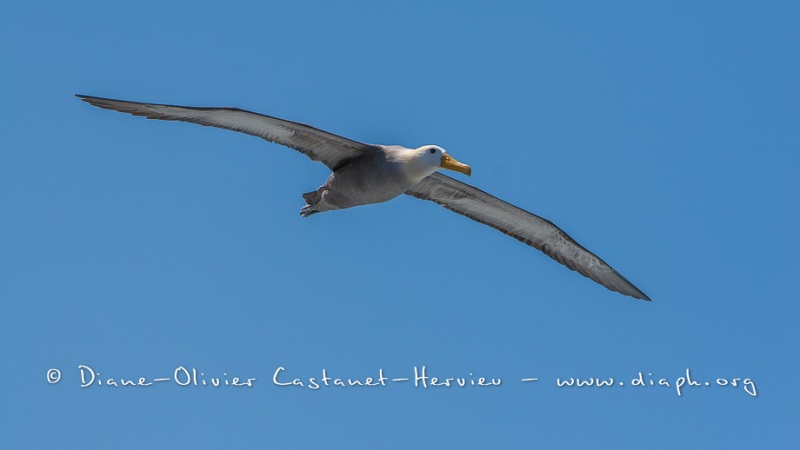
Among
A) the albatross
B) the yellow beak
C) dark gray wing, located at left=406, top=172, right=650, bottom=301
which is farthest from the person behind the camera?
dark gray wing, located at left=406, top=172, right=650, bottom=301

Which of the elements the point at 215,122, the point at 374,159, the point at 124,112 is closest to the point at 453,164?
the point at 374,159

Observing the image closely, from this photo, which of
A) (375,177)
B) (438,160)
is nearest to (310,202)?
(375,177)

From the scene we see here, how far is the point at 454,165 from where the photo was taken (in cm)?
1702

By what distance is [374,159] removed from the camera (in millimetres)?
16953

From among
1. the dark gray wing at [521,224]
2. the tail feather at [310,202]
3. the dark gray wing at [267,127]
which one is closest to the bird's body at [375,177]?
the tail feather at [310,202]

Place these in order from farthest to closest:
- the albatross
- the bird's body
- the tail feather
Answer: the tail feather, the bird's body, the albatross

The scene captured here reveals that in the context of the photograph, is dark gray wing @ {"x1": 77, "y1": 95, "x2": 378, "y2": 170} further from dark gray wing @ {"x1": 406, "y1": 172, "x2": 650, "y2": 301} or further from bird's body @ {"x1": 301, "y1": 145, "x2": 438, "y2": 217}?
dark gray wing @ {"x1": 406, "y1": 172, "x2": 650, "y2": 301}

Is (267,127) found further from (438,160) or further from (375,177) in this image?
(438,160)

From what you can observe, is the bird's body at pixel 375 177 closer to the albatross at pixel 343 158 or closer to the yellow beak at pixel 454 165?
the albatross at pixel 343 158

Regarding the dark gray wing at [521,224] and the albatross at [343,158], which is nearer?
the albatross at [343,158]

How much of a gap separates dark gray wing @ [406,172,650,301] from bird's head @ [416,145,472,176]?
1587mm

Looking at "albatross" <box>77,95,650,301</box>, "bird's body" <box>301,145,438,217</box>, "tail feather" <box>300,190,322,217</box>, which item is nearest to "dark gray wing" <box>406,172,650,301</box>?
"albatross" <box>77,95,650,301</box>

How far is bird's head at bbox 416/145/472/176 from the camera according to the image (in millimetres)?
16750

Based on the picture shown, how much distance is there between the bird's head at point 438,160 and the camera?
16.8 meters
